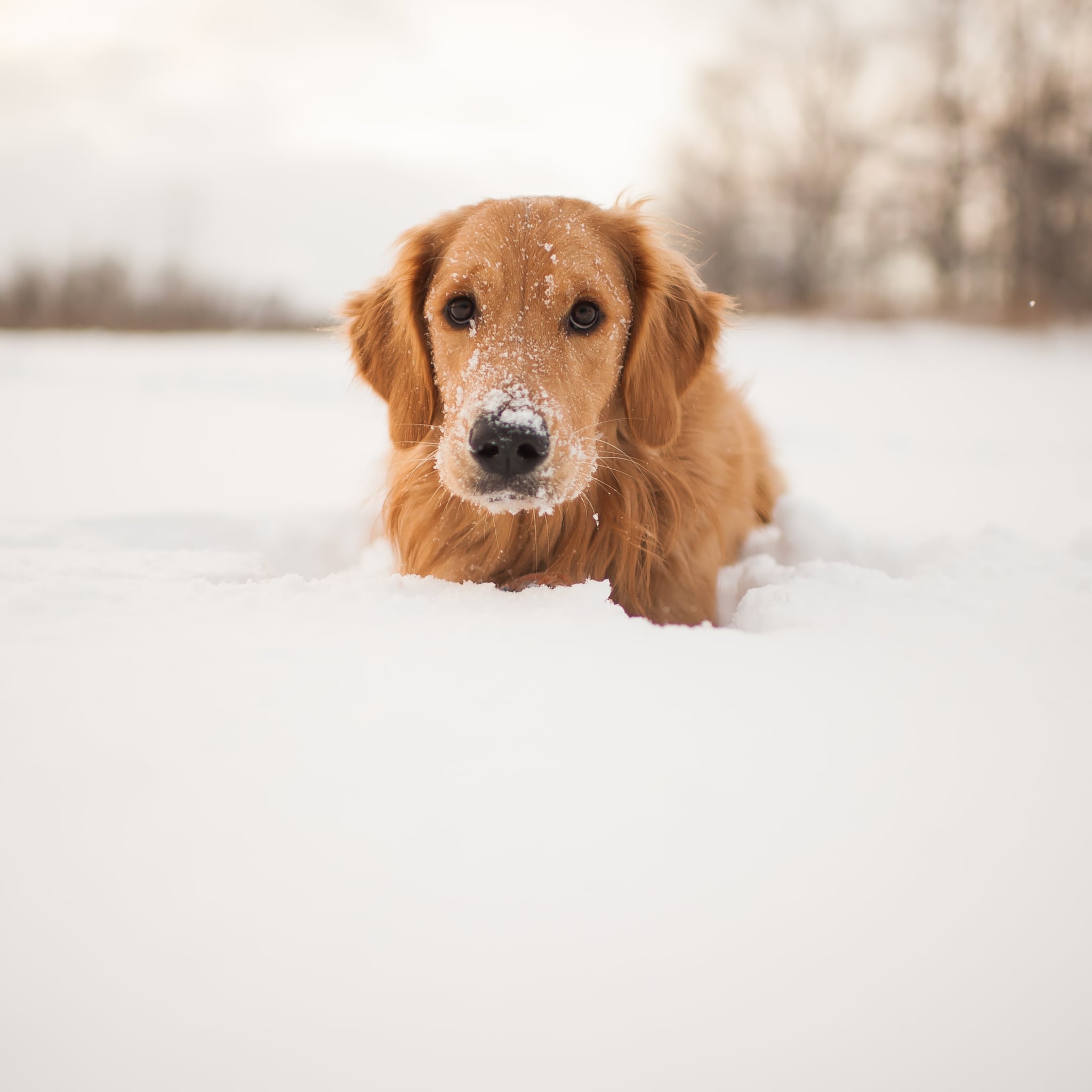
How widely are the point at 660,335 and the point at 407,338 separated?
2.76 ft

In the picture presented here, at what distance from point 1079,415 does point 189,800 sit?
825cm

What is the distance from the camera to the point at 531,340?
94.0 inches

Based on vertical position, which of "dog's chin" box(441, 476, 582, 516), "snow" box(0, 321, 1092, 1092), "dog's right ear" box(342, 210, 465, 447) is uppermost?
"dog's right ear" box(342, 210, 465, 447)

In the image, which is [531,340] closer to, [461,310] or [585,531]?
[461,310]

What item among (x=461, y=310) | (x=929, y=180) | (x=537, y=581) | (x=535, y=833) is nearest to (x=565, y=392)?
(x=461, y=310)

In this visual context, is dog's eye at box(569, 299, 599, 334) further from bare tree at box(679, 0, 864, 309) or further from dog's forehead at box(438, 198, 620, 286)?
bare tree at box(679, 0, 864, 309)

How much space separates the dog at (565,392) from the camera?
7.89 ft

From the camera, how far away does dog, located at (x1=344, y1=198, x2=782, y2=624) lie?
241cm

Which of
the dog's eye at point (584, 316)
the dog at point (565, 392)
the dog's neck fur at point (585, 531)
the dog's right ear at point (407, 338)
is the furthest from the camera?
the dog's right ear at point (407, 338)

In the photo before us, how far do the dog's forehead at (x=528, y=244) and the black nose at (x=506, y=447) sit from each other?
565 millimetres

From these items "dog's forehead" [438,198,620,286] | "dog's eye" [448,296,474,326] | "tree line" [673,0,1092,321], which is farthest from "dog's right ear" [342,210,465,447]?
"tree line" [673,0,1092,321]

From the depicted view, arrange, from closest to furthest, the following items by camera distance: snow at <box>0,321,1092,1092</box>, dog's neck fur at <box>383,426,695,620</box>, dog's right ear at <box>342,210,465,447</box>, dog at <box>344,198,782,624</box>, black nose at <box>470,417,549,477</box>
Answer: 1. snow at <box>0,321,1092,1092</box>
2. black nose at <box>470,417,549,477</box>
3. dog at <box>344,198,782,624</box>
4. dog's neck fur at <box>383,426,695,620</box>
5. dog's right ear at <box>342,210,465,447</box>

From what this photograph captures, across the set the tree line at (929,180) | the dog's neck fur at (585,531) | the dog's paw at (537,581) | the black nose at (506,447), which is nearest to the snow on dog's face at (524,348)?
the black nose at (506,447)

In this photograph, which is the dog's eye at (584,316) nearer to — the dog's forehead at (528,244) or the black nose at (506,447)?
the dog's forehead at (528,244)
